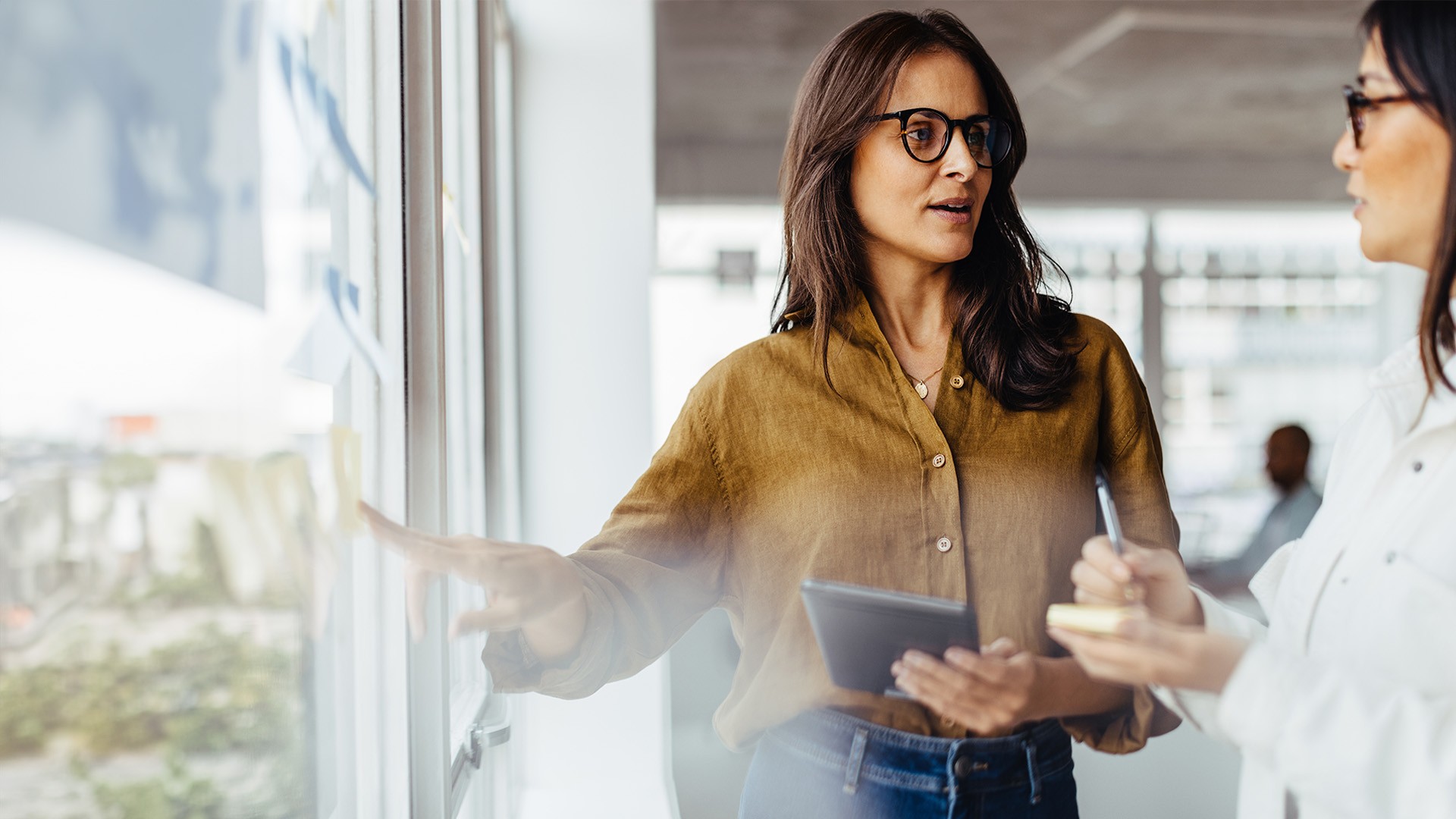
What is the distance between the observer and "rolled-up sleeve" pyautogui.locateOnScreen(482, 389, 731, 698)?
1.13 meters

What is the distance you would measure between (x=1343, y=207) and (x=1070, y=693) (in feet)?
27.2

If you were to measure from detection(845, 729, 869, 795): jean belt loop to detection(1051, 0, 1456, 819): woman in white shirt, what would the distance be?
0.31 meters

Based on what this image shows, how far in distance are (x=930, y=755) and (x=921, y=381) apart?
43 cm

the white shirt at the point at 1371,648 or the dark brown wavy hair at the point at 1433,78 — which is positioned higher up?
the dark brown wavy hair at the point at 1433,78

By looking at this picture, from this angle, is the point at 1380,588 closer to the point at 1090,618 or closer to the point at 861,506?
the point at 1090,618

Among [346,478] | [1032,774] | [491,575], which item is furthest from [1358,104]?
[346,478]

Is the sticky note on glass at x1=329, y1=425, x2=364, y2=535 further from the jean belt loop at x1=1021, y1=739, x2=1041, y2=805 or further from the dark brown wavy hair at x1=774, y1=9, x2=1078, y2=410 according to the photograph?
the jean belt loop at x1=1021, y1=739, x2=1041, y2=805

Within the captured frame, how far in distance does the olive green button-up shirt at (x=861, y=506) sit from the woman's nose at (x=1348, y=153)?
0.38m

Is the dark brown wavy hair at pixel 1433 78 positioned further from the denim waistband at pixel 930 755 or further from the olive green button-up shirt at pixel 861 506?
the denim waistband at pixel 930 755

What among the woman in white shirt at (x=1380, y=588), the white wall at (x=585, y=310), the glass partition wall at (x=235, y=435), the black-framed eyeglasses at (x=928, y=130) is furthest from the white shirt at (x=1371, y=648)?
the white wall at (x=585, y=310)

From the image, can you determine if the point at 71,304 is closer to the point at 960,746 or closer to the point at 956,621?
the point at 956,621

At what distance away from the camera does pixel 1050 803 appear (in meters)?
1.25

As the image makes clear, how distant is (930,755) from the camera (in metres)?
1.21

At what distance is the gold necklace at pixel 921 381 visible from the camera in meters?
1.33
